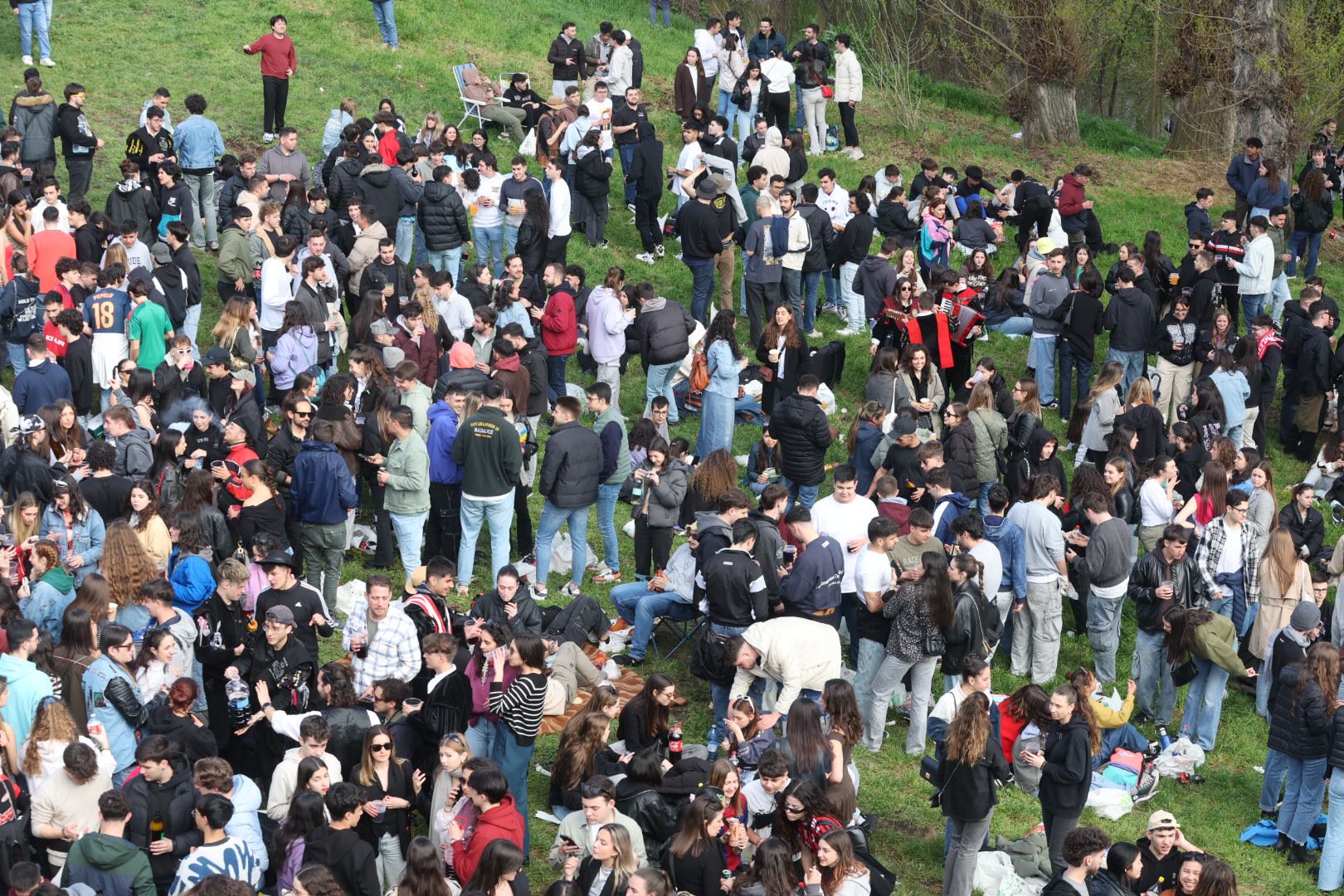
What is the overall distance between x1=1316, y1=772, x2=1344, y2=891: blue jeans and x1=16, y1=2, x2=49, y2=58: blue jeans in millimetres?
18952

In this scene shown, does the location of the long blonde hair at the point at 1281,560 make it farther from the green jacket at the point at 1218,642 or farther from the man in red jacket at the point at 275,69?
the man in red jacket at the point at 275,69

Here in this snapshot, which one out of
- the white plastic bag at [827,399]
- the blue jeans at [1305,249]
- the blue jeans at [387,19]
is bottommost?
the white plastic bag at [827,399]

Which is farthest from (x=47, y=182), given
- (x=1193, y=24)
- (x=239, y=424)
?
(x=1193, y=24)

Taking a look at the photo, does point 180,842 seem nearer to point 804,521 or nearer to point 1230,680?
point 804,521

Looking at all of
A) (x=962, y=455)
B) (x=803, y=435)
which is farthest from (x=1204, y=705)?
(x=803, y=435)

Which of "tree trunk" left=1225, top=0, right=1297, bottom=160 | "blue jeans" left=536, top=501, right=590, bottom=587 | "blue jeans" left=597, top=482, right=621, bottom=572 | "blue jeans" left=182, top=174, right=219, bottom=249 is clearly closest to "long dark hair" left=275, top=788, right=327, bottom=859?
"blue jeans" left=536, top=501, right=590, bottom=587

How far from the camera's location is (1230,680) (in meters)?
13.2

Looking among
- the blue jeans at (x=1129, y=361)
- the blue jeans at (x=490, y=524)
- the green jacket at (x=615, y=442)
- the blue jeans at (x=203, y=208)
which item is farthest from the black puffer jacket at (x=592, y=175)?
the blue jeans at (x=490, y=524)

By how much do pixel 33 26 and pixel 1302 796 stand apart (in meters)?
19.1

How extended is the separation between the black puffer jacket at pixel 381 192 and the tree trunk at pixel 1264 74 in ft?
44.9

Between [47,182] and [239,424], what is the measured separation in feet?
15.0

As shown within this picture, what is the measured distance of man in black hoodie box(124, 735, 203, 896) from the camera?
859cm

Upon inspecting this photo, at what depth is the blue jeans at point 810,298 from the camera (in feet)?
59.1

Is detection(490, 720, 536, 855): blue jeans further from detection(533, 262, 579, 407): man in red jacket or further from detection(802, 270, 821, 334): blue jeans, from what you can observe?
detection(802, 270, 821, 334): blue jeans
